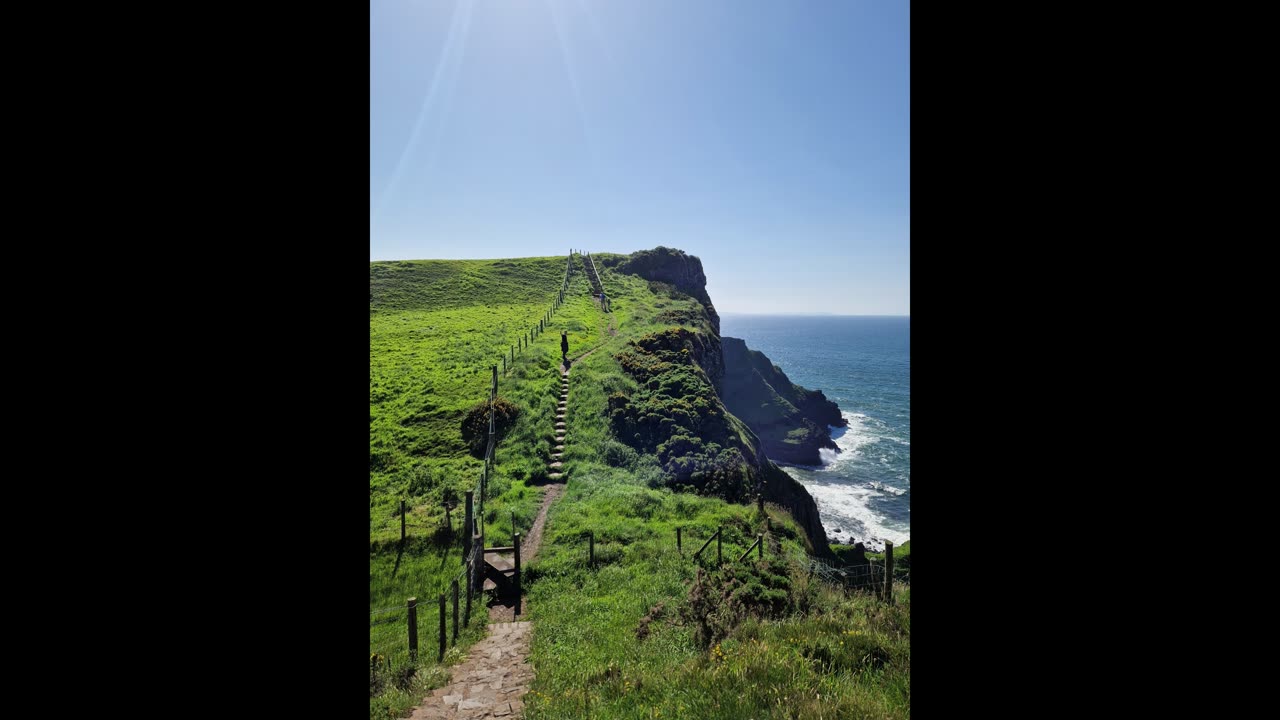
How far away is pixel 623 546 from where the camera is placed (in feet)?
39.8

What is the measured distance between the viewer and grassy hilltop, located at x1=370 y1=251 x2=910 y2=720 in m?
5.66

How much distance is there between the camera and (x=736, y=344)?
2186 inches

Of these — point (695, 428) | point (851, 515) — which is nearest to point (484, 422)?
point (695, 428)

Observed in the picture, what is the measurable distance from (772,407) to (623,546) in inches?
1620

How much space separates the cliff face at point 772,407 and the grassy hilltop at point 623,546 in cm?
1821

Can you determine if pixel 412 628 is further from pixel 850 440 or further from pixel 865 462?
pixel 850 440

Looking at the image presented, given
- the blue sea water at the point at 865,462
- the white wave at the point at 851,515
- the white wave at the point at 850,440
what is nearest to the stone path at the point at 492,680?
the blue sea water at the point at 865,462

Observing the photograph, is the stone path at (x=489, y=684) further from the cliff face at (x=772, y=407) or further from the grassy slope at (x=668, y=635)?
the cliff face at (x=772, y=407)

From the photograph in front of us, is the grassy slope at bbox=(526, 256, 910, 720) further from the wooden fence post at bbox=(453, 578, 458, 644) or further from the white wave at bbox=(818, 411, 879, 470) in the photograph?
the white wave at bbox=(818, 411, 879, 470)

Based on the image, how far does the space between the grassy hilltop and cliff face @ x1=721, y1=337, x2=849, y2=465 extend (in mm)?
18211
